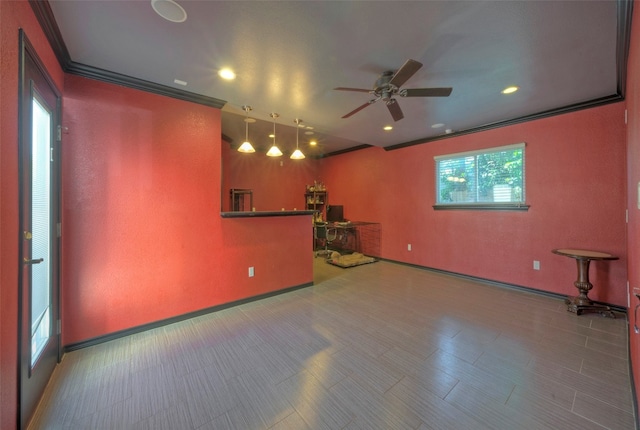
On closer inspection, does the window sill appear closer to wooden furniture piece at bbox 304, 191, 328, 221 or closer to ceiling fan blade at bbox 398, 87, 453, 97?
ceiling fan blade at bbox 398, 87, 453, 97

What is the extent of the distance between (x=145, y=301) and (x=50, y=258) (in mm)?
862

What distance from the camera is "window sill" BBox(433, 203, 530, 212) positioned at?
364cm

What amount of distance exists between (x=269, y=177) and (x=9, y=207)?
5503 millimetres

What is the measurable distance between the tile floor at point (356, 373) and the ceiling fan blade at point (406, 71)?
7.61 feet

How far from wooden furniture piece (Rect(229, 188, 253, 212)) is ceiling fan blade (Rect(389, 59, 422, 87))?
457 centimetres

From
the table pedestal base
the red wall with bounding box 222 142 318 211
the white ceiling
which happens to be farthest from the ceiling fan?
the red wall with bounding box 222 142 318 211

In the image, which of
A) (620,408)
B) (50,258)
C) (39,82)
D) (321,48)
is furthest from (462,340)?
(39,82)

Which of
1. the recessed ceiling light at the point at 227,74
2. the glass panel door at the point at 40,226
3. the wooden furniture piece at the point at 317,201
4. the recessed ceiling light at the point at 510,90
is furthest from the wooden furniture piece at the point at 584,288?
the wooden furniture piece at the point at 317,201

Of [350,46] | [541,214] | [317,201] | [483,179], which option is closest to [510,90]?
[483,179]

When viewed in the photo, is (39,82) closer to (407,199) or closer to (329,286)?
(329,286)

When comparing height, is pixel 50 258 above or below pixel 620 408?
above

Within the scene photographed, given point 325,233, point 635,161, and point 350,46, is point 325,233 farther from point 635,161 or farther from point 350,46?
point 635,161

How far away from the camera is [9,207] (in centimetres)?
119

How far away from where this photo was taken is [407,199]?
16.8 feet
